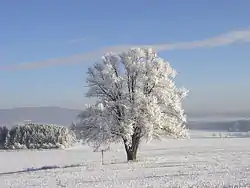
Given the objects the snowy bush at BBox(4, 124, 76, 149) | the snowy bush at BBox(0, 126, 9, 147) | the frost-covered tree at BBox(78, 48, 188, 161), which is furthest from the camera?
the snowy bush at BBox(0, 126, 9, 147)

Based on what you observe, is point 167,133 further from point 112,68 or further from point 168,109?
point 112,68

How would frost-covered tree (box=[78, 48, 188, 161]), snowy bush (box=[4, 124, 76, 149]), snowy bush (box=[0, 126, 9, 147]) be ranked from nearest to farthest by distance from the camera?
frost-covered tree (box=[78, 48, 188, 161]), snowy bush (box=[4, 124, 76, 149]), snowy bush (box=[0, 126, 9, 147])

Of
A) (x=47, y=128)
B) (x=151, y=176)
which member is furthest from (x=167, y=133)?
(x=47, y=128)

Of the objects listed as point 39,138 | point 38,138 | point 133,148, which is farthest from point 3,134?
point 133,148

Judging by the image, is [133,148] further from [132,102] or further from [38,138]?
[38,138]

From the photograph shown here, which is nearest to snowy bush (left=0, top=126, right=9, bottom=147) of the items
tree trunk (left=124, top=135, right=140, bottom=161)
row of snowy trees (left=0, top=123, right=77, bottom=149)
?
row of snowy trees (left=0, top=123, right=77, bottom=149)

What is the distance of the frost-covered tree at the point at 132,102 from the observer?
45.3 metres

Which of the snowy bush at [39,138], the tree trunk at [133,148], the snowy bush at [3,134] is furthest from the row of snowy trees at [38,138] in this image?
the tree trunk at [133,148]

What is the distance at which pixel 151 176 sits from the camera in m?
32.4

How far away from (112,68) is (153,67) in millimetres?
3723

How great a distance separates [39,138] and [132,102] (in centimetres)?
5204

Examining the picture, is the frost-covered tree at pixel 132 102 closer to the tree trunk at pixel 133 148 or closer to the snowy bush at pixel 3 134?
the tree trunk at pixel 133 148

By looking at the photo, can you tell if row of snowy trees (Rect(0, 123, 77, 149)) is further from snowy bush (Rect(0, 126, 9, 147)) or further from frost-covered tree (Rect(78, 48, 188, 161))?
frost-covered tree (Rect(78, 48, 188, 161))

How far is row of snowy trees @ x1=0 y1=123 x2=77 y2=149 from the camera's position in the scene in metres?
94.1
